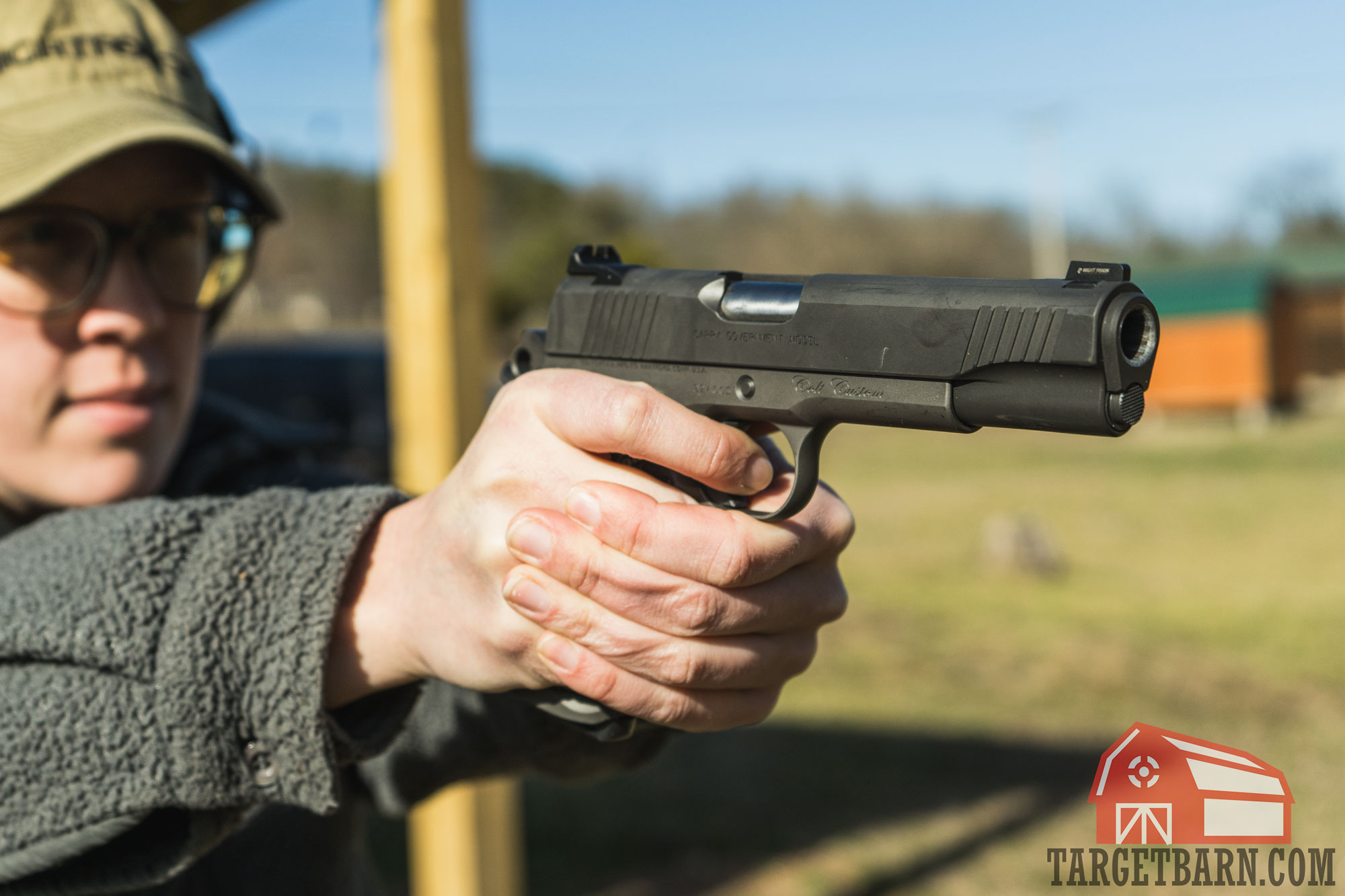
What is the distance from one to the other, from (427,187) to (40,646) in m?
1.84

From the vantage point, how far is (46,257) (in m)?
1.66

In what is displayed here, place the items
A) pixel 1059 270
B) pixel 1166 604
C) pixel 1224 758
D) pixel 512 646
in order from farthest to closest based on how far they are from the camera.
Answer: pixel 1059 270 → pixel 1166 604 → pixel 1224 758 → pixel 512 646

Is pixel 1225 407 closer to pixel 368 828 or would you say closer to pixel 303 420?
pixel 303 420

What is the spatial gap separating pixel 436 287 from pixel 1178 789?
218 centimetres

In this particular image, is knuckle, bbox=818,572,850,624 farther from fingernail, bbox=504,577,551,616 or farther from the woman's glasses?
the woman's glasses

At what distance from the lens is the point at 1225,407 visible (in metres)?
21.1

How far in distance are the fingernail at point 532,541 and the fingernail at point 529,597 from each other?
0.11ft

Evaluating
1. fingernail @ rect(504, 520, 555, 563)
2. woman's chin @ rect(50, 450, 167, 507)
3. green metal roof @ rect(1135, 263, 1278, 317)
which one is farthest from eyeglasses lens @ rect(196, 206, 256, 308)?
green metal roof @ rect(1135, 263, 1278, 317)

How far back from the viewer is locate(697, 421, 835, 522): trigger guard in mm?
1368

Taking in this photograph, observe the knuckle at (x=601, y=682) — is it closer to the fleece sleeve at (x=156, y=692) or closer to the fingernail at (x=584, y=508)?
the fingernail at (x=584, y=508)

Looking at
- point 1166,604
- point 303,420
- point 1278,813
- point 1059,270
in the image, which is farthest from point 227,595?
point 1059,270

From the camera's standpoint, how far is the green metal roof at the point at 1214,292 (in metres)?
20.6

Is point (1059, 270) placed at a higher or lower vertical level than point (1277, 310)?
higher

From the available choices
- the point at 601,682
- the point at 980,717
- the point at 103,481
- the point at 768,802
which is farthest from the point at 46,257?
the point at 980,717
